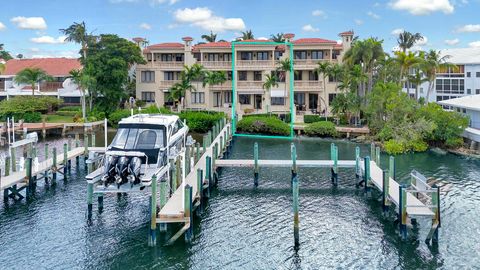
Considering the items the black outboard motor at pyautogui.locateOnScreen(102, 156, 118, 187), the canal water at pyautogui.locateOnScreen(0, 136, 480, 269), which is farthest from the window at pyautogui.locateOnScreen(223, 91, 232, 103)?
the black outboard motor at pyautogui.locateOnScreen(102, 156, 118, 187)

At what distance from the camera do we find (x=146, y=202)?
28.8m

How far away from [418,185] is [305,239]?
25.2 ft

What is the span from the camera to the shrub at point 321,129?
179 feet

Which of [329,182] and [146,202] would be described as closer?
[146,202]

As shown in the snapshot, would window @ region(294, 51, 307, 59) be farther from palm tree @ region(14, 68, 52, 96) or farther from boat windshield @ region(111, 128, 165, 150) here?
boat windshield @ region(111, 128, 165, 150)

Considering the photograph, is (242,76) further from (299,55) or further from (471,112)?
(471,112)

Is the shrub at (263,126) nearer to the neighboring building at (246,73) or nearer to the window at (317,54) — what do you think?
the neighboring building at (246,73)

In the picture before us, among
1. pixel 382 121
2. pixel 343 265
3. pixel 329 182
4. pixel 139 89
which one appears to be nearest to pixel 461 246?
pixel 343 265

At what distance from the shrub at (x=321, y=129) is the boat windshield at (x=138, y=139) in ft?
101

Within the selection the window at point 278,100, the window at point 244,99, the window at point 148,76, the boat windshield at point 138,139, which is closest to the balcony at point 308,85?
the window at point 278,100

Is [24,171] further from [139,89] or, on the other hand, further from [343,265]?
[139,89]

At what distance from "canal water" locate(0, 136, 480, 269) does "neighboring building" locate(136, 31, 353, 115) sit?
108ft

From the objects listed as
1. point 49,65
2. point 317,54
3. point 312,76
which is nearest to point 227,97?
point 312,76

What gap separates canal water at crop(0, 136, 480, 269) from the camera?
20.7 meters
